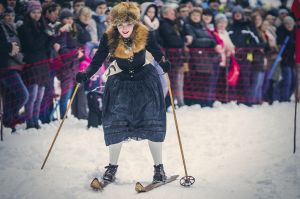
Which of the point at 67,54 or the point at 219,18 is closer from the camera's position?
the point at 67,54

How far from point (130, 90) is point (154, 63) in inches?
90.5

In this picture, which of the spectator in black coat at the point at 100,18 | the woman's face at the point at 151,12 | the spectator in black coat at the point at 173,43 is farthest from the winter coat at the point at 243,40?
the spectator in black coat at the point at 100,18

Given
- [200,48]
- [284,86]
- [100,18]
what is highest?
[100,18]

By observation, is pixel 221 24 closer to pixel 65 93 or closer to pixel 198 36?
pixel 198 36

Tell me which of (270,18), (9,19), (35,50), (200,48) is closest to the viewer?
(9,19)

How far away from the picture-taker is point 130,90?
15.1 ft

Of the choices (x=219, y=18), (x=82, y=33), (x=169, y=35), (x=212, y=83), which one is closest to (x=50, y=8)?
(x=82, y=33)

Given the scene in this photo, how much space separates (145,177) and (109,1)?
7.46m

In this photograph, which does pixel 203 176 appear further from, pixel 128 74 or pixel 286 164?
pixel 128 74

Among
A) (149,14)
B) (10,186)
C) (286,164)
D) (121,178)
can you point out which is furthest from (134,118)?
(149,14)

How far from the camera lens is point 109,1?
38.0 feet

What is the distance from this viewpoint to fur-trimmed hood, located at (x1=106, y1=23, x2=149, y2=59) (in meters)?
4.60

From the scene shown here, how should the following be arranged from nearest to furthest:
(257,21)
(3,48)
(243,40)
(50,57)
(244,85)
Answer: (3,48)
(50,57)
(243,40)
(244,85)
(257,21)

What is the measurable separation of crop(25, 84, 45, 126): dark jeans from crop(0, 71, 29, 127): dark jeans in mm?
149
